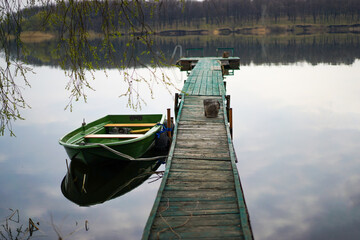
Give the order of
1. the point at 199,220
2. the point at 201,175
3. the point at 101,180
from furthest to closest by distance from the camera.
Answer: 1. the point at 101,180
2. the point at 201,175
3. the point at 199,220

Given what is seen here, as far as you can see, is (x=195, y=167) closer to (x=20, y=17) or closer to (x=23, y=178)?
(x=20, y=17)

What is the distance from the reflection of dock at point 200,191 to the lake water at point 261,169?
60.5 inches

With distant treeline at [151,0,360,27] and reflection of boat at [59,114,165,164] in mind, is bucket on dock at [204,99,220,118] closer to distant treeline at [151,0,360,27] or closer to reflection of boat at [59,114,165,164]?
reflection of boat at [59,114,165,164]

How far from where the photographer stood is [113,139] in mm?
9453

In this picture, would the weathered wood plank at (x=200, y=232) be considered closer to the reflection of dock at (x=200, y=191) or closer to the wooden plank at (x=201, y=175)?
the reflection of dock at (x=200, y=191)

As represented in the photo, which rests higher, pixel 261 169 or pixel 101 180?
pixel 101 180

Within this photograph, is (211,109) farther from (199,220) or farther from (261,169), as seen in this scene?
(199,220)

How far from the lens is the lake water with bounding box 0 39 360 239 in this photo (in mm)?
6754

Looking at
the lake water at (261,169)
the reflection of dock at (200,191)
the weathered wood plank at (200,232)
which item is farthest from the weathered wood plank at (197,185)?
the lake water at (261,169)

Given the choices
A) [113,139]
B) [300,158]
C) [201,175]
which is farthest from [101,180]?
[300,158]

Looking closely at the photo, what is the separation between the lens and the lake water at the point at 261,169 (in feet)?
22.2

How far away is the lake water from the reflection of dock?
60.5 inches

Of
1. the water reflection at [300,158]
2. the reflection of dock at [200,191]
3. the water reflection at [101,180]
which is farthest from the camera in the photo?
the water reflection at [101,180]

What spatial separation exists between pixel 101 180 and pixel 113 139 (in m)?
1.30
